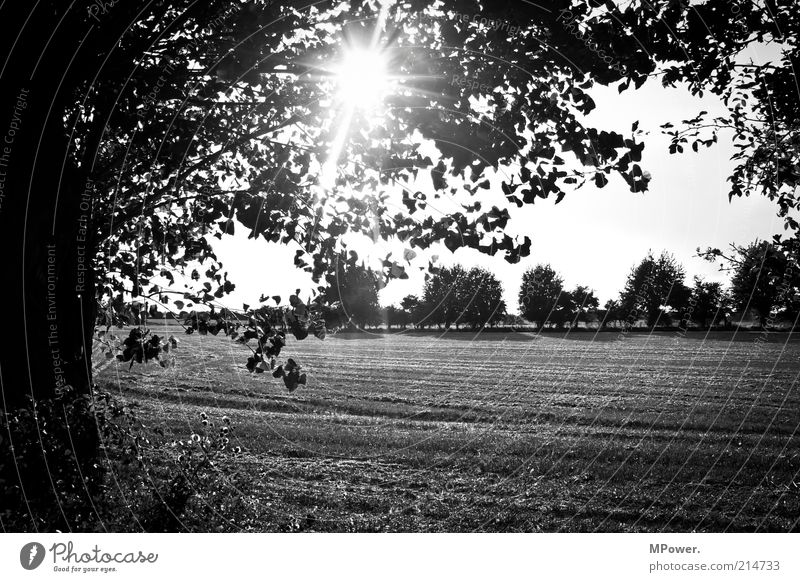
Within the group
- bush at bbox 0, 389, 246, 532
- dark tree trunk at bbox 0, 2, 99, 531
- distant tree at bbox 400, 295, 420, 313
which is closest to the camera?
bush at bbox 0, 389, 246, 532

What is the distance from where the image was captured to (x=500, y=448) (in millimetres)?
13336

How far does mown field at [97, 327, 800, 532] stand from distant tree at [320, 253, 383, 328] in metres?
2.53

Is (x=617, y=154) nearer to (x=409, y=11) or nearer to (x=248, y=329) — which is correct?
(x=409, y=11)

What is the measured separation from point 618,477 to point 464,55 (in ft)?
27.9

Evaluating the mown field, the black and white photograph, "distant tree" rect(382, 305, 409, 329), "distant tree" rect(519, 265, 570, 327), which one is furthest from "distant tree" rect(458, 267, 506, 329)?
the black and white photograph

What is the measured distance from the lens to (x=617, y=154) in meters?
5.27

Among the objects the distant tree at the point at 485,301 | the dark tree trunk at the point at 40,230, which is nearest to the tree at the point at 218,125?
the dark tree trunk at the point at 40,230

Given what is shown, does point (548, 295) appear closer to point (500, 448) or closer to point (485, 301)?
point (485, 301)
